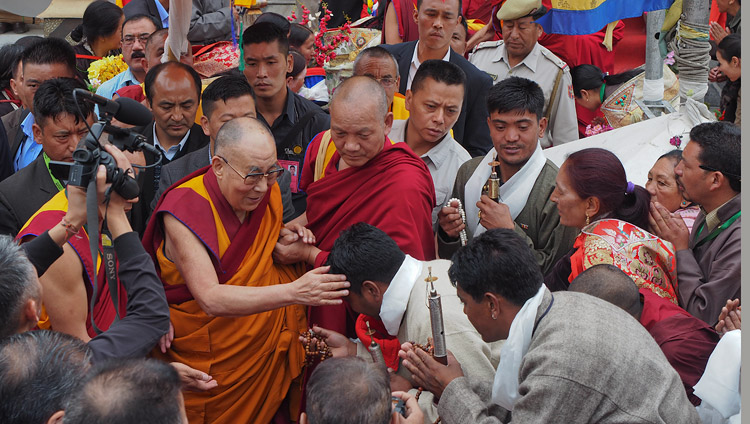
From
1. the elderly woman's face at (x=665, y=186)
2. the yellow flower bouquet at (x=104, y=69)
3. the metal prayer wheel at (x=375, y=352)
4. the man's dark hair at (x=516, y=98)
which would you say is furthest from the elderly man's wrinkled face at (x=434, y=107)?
the yellow flower bouquet at (x=104, y=69)

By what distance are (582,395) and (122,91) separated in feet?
14.1

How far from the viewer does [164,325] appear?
2.99 m

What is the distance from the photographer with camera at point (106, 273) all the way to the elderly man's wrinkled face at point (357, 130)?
4.38ft

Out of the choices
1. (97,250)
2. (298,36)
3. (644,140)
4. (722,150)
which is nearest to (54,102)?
(97,250)

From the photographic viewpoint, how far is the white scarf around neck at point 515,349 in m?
2.68

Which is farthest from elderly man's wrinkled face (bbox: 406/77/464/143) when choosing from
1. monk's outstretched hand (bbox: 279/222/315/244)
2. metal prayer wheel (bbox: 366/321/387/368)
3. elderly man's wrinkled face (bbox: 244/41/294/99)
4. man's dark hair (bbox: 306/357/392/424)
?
man's dark hair (bbox: 306/357/392/424)

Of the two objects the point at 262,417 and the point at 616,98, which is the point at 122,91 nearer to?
the point at 262,417

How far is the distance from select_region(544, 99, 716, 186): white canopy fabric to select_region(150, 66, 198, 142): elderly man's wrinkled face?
2.44 m

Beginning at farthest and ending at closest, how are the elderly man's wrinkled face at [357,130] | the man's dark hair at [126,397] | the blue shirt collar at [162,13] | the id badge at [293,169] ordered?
the blue shirt collar at [162,13] → the id badge at [293,169] → the elderly man's wrinkled face at [357,130] → the man's dark hair at [126,397]

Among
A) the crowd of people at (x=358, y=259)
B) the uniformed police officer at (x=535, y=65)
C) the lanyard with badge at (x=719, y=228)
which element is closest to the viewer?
the crowd of people at (x=358, y=259)

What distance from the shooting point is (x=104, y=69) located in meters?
6.53

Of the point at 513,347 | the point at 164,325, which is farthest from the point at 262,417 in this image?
the point at 513,347

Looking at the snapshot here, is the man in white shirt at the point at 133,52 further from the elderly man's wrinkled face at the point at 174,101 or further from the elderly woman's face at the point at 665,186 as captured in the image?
the elderly woman's face at the point at 665,186

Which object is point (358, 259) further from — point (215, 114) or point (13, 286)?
point (215, 114)
